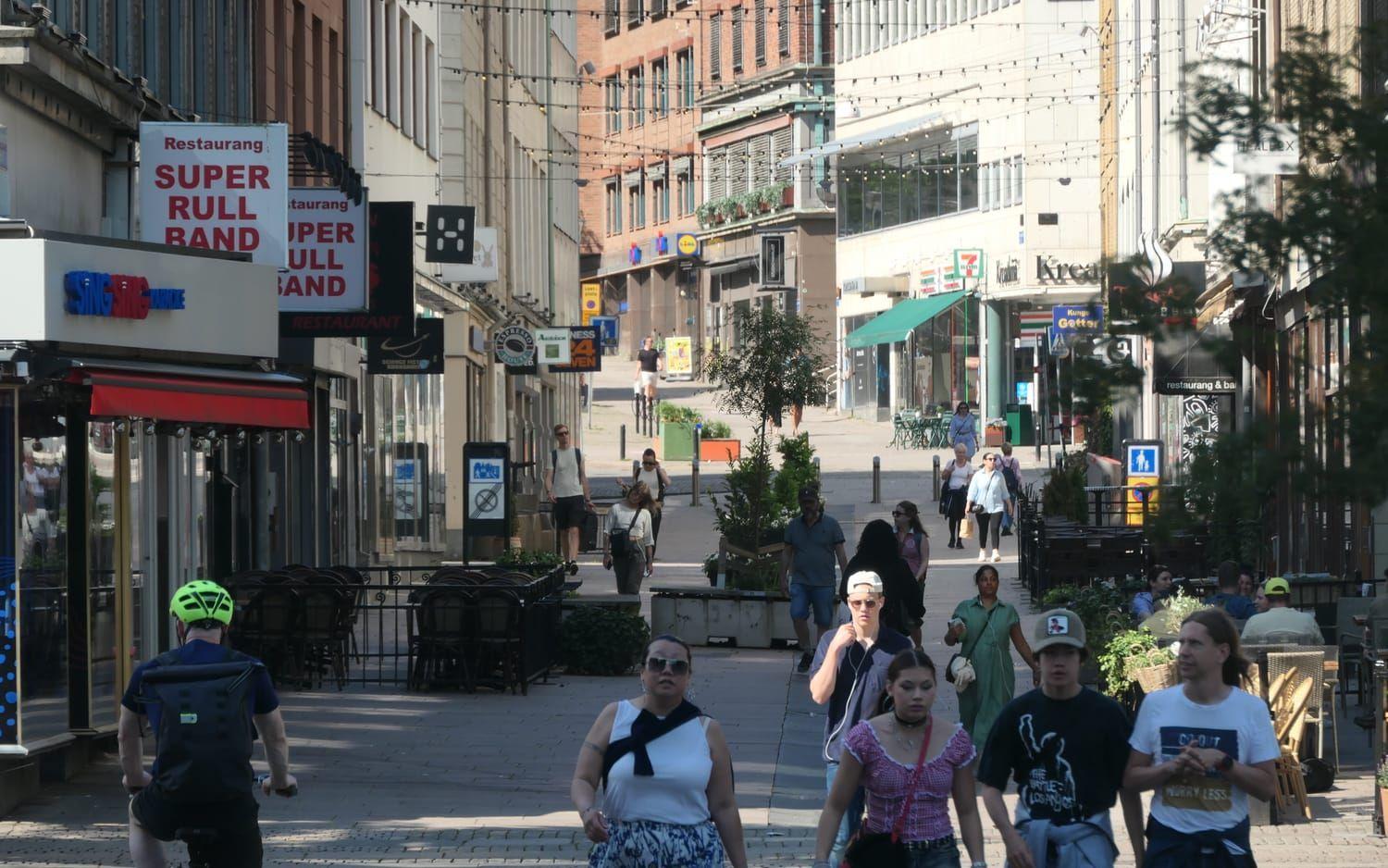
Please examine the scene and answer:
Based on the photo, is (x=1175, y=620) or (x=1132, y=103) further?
(x=1132, y=103)

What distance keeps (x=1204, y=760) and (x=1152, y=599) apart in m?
10.7

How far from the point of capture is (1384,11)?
20.8 m

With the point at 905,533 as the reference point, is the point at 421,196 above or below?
above

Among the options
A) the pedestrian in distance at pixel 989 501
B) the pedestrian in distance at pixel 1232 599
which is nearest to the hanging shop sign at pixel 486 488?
the pedestrian in distance at pixel 989 501

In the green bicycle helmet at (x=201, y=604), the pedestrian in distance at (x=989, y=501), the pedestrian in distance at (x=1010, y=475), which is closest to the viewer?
the green bicycle helmet at (x=201, y=604)

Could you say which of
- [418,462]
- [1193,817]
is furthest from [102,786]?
[418,462]

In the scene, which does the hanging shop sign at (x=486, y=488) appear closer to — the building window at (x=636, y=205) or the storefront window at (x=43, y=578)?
the storefront window at (x=43, y=578)

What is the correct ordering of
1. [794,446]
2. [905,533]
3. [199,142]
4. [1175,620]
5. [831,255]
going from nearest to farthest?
[1175,620]
[199,142]
[905,533]
[794,446]
[831,255]

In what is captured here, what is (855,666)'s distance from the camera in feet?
33.0

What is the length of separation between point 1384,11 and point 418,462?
17.0 metres

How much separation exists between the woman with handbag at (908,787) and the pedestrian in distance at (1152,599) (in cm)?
806

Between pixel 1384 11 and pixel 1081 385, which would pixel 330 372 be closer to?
pixel 1384 11

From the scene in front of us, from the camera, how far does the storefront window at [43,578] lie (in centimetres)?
1293

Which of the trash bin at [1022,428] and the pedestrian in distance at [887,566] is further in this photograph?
the trash bin at [1022,428]
